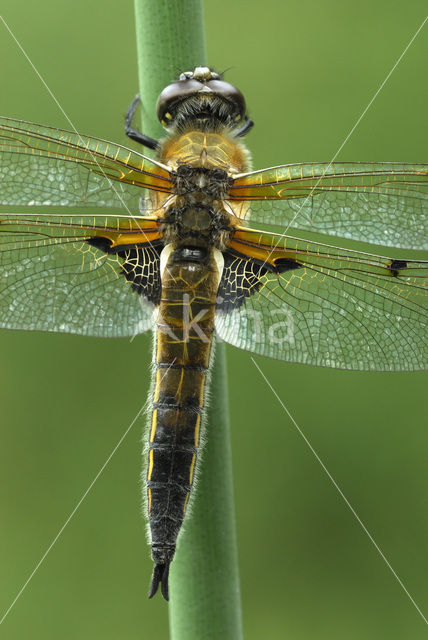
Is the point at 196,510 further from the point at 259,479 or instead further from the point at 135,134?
the point at 259,479

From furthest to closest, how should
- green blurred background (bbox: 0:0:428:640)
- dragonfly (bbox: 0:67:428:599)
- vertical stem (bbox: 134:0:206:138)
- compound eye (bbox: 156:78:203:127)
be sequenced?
green blurred background (bbox: 0:0:428:640), dragonfly (bbox: 0:67:428:599), compound eye (bbox: 156:78:203:127), vertical stem (bbox: 134:0:206:138)

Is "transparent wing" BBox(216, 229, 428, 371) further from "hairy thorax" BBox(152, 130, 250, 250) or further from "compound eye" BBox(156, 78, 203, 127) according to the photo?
"compound eye" BBox(156, 78, 203, 127)

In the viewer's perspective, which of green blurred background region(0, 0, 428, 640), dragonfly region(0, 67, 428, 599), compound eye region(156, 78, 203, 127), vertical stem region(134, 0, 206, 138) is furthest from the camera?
green blurred background region(0, 0, 428, 640)

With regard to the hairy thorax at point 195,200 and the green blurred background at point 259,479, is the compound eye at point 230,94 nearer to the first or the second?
the hairy thorax at point 195,200

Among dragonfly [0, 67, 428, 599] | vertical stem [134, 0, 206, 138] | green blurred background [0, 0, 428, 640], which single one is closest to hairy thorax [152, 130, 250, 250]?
dragonfly [0, 67, 428, 599]

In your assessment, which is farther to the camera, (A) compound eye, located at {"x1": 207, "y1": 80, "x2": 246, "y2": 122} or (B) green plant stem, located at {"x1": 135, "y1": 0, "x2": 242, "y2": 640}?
(A) compound eye, located at {"x1": 207, "y1": 80, "x2": 246, "y2": 122}

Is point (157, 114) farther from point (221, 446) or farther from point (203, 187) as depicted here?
point (221, 446)

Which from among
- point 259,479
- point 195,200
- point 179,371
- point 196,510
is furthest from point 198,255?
point 259,479

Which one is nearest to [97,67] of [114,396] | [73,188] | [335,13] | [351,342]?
[335,13]

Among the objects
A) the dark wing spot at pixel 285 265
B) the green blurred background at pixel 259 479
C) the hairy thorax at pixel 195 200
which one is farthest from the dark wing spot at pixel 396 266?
the green blurred background at pixel 259 479
